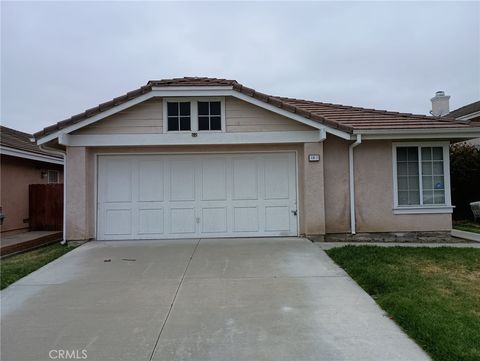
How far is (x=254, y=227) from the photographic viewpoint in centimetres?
916

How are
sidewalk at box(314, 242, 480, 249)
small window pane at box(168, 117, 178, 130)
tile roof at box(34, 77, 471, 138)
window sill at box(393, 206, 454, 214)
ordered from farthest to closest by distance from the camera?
window sill at box(393, 206, 454, 214) < small window pane at box(168, 117, 178, 130) < tile roof at box(34, 77, 471, 138) < sidewalk at box(314, 242, 480, 249)

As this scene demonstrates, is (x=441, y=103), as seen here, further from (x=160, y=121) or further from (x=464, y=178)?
(x=160, y=121)

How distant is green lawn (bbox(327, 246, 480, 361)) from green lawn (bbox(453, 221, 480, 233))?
3962 mm

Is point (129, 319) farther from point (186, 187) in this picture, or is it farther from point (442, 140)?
point (442, 140)

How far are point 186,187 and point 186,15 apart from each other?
718 cm

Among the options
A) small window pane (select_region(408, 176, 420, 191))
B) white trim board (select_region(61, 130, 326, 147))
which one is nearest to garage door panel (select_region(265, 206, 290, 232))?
white trim board (select_region(61, 130, 326, 147))

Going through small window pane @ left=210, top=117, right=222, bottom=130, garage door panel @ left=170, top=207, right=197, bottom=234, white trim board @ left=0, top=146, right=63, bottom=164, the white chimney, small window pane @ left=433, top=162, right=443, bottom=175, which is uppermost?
the white chimney

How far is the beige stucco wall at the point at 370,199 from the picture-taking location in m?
9.11

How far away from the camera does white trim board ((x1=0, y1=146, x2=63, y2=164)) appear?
1072 cm

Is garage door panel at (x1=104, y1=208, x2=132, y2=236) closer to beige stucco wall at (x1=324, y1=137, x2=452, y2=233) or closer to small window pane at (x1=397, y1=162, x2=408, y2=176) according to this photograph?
beige stucco wall at (x1=324, y1=137, x2=452, y2=233)

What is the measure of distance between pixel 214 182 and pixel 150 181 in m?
1.69

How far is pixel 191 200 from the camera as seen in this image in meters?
9.20

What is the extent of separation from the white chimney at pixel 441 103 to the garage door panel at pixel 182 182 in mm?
16920

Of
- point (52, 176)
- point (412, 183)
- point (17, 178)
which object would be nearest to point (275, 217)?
point (412, 183)
